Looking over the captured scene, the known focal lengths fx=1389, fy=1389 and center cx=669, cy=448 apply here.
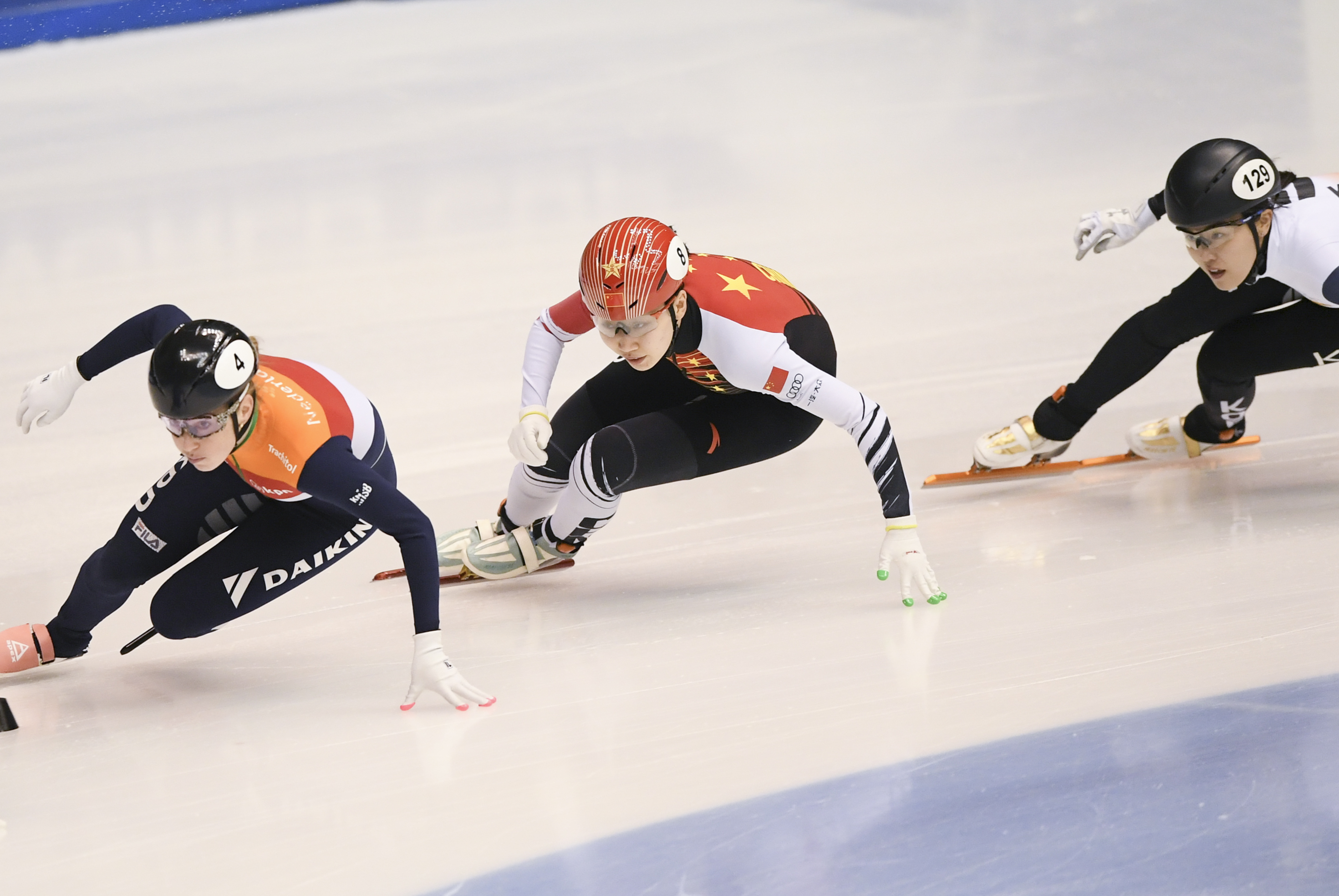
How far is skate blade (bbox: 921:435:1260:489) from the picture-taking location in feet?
14.6

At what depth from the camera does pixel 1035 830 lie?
7.62 ft

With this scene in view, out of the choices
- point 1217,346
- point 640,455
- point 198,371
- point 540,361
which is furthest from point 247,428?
point 1217,346

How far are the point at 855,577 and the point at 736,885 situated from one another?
157cm

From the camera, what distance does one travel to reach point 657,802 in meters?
2.49

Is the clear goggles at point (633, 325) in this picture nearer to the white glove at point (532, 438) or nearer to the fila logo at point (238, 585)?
the white glove at point (532, 438)

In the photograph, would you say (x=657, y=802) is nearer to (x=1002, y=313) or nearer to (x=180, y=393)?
(x=180, y=393)

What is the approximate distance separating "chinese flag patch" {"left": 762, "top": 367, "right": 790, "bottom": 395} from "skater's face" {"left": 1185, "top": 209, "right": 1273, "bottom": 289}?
115 cm

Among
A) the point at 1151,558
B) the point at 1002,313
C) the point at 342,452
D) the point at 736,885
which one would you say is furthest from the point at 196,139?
the point at 736,885

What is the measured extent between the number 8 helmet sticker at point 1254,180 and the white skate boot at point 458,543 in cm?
219

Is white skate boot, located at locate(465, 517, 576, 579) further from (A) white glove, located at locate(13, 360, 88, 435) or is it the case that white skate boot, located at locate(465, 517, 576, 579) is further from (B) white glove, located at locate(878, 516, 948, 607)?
(A) white glove, located at locate(13, 360, 88, 435)

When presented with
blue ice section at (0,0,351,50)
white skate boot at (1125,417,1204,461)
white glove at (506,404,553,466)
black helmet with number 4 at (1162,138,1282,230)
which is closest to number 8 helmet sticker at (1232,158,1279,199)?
black helmet with number 4 at (1162,138,1282,230)

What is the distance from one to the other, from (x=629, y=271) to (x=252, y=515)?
1169mm

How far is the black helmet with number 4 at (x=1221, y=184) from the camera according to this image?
3.54m

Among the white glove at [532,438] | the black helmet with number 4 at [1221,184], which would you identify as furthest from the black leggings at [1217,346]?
the white glove at [532,438]
